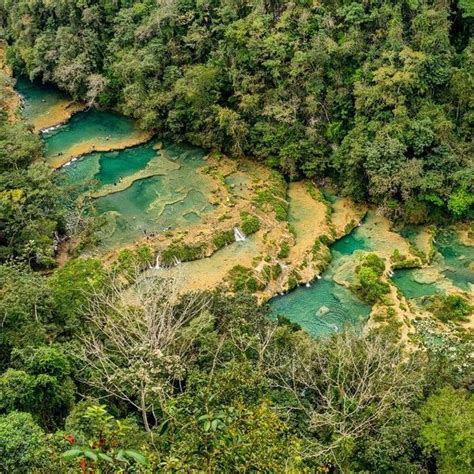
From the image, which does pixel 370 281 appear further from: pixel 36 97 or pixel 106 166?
pixel 36 97

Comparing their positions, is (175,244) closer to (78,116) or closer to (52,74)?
(78,116)

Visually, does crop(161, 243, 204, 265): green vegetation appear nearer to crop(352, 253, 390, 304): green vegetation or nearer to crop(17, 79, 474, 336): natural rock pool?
crop(17, 79, 474, 336): natural rock pool

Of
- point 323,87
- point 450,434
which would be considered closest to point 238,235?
point 323,87

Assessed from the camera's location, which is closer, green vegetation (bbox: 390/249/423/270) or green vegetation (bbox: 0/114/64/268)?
green vegetation (bbox: 0/114/64/268)

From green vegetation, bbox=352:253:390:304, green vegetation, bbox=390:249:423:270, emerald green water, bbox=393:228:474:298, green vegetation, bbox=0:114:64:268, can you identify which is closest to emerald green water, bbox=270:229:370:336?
green vegetation, bbox=352:253:390:304

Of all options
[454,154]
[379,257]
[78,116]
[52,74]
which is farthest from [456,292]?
[52,74]

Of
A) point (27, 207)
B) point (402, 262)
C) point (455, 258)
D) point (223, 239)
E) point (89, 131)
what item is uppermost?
point (27, 207)
